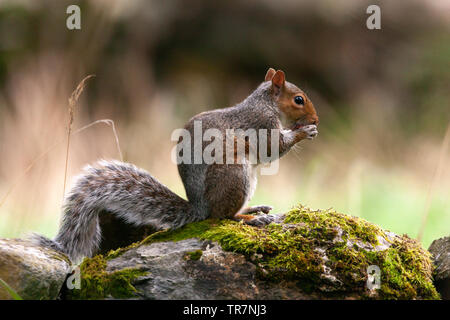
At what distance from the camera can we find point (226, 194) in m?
2.36

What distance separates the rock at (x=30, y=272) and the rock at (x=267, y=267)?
0.10 metres

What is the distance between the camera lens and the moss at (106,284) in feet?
6.19

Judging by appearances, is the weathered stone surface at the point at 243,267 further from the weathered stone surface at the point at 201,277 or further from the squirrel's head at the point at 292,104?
the squirrel's head at the point at 292,104

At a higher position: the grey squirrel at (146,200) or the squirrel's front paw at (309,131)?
the squirrel's front paw at (309,131)

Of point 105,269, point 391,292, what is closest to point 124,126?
point 105,269

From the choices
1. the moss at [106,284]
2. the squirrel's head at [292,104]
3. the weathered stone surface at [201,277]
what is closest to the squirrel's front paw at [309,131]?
the squirrel's head at [292,104]

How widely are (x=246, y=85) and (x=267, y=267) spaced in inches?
197

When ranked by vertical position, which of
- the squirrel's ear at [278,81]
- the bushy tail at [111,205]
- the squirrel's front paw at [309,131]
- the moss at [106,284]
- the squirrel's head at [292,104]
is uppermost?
the squirrel's ear at [278,81]

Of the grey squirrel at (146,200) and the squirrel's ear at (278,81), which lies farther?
the squirrel's ear at (278,81)

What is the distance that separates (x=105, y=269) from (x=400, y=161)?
4.14m

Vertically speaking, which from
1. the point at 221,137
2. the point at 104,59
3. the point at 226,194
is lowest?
the point at 226,194

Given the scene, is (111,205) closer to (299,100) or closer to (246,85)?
(299,100)

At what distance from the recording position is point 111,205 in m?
2.35

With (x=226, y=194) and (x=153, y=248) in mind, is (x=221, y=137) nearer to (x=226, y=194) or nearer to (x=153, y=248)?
(x=226, y=194)
